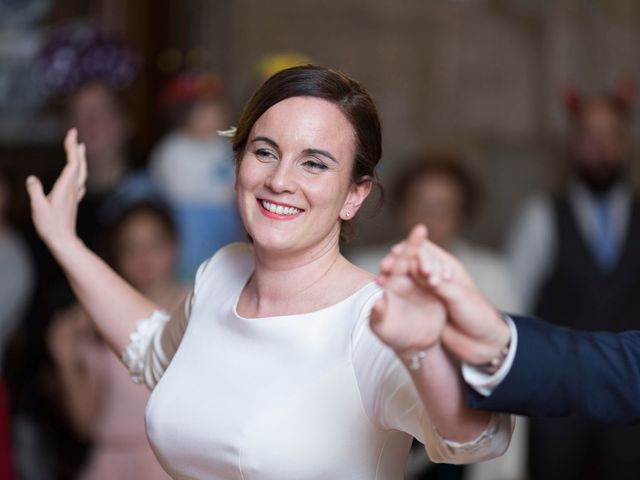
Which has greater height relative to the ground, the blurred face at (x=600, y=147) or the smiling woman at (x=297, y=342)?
the smiling woman at (x=297, y=342)

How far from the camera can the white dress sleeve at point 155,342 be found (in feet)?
8.56

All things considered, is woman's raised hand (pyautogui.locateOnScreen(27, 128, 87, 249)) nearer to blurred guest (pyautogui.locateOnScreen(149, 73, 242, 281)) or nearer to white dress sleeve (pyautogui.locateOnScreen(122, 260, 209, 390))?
white dress sleeve (pyautogui.locateOnScreen(122, 260, 209, 390))

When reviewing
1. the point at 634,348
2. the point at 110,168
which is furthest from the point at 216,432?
the point at 110,168

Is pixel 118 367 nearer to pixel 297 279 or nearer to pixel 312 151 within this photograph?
pixel 297 279

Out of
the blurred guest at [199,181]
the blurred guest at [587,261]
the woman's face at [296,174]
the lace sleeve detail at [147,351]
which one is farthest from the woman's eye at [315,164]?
the blurred guest at [587,261]

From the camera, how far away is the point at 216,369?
2.34m

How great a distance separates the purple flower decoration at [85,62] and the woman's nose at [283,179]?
2.98m

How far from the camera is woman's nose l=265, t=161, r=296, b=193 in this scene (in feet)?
7.30

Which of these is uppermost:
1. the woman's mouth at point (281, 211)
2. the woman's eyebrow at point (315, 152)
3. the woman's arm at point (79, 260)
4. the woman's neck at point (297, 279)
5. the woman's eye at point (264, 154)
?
the woman's eyebrow at point (315, 152)

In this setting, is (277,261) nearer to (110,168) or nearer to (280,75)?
(280,75)

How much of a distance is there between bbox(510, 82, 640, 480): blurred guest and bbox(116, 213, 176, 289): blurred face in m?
1.44

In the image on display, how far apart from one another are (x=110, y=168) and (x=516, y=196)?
1.93m

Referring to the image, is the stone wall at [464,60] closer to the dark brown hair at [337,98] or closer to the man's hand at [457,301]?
the dark brown hair at [337,98]

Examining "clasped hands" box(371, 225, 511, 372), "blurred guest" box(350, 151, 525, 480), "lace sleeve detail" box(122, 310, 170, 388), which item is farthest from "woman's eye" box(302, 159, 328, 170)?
"blurred guest" box(350, 151, 525, 480)
